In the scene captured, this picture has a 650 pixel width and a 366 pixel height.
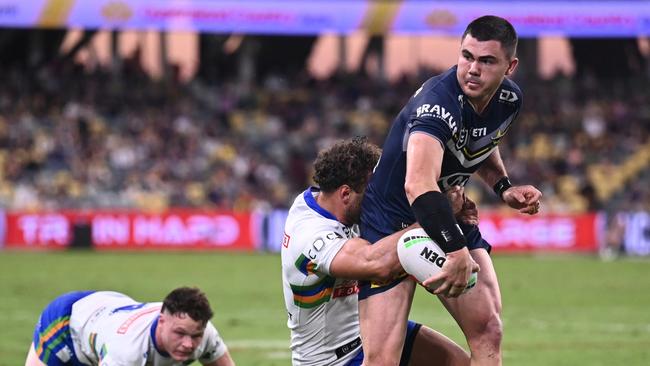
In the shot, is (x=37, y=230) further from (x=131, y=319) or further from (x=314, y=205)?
(x=314, y=205)

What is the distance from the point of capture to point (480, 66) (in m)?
7.04

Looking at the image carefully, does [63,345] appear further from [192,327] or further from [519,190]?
[519,190]

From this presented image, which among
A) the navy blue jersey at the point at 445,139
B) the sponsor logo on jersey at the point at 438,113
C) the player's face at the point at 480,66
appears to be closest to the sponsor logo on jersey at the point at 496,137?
the navy blue jersey at the point at 445,139

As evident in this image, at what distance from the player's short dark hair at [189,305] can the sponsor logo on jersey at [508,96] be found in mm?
2402

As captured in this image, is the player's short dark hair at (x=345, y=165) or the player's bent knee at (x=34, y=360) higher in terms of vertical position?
the player's short dark hair at (x=345, y=165)

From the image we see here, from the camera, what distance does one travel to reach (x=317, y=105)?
36719 millimetres

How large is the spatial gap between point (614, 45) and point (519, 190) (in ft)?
111

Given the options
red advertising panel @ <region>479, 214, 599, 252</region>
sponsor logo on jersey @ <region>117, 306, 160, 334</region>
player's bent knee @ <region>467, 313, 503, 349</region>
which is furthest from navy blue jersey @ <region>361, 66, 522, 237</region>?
red advertising panel @ <region>479, 214, 599, 252</region>

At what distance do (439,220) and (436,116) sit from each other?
604mm

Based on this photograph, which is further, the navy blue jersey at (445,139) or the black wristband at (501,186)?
the black wristband at (501,186)

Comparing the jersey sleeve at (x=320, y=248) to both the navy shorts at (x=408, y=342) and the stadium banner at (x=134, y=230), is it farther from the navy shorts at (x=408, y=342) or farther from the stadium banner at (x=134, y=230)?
the stadium banner at (x=134, y=230)

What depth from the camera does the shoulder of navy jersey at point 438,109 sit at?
22.4ft

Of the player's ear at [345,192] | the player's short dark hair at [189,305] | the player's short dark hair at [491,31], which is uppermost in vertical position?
the player's short dark hair at [491,31]

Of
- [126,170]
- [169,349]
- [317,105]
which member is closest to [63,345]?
[169,349]
